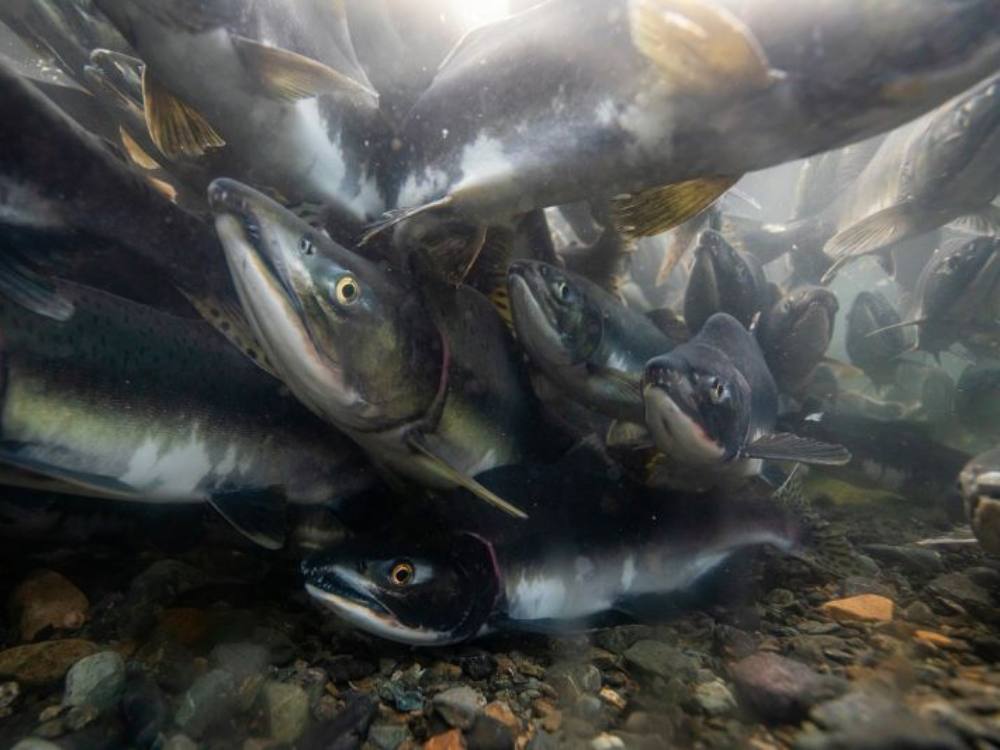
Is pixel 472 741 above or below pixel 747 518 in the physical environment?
below

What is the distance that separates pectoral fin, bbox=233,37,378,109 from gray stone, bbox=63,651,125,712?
2.49 metres

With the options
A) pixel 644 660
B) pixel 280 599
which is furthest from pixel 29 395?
pixel 644 660

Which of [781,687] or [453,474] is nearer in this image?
Answer: [781,687]

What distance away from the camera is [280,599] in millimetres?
2602

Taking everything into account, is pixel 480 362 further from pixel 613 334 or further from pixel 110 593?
pixel 110 593

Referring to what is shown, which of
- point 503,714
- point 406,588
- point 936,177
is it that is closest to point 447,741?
point 503,714

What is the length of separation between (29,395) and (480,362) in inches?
80.8

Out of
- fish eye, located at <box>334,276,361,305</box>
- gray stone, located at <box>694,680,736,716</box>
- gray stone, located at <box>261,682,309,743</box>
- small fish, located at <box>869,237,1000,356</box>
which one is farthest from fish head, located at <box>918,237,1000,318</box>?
gray stone, located at <box>261,682,309,743</box>

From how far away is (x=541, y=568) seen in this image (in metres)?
2.79

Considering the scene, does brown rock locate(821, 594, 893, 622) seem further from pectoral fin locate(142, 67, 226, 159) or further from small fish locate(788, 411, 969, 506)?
pectoral fin locate(142, 67, 226, 159)

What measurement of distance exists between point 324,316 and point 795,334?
17.5 ft

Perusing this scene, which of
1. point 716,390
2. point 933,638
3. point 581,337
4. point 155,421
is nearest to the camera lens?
point 933,638

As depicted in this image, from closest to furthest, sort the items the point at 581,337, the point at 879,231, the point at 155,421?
1. the point at 155,421
2. the point at 581,337
3. the point at 879,231

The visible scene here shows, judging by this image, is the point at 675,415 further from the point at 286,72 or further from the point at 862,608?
the point at 286,72
